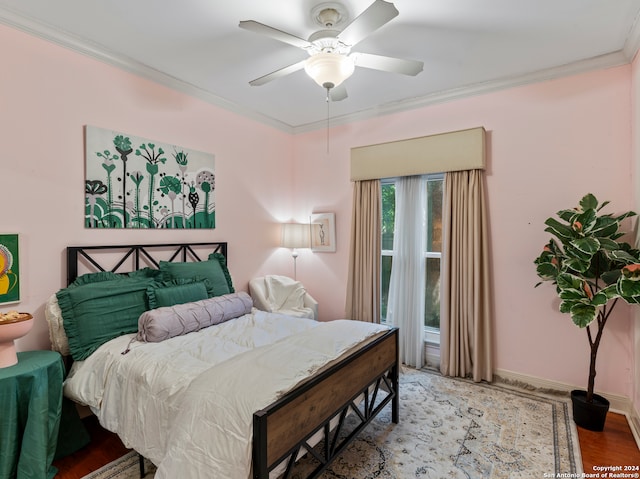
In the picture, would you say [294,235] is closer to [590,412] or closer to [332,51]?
[332,51]

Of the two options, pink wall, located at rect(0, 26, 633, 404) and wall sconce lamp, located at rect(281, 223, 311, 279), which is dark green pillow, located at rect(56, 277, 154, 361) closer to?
pink wall, located at rect(0, 26, 633, 404)

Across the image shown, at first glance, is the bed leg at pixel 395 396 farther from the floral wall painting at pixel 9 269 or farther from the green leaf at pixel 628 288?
the floral wall painting at pixel 9 269

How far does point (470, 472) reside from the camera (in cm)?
197

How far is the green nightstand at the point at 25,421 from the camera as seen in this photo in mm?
1693

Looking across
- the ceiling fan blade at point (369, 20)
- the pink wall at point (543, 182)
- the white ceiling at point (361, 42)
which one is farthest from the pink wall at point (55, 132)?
the pink wall at point (543, 182)

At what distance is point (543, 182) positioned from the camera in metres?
2.89

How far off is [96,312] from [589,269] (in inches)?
135

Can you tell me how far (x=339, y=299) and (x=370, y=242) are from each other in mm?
846

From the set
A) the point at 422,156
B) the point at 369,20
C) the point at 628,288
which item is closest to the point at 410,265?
the point at 422,156

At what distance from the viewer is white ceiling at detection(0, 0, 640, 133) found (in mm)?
2039

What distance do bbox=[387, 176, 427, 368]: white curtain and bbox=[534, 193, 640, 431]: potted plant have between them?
3.92 ft

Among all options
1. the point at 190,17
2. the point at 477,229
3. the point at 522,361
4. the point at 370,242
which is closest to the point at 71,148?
the point at 190,17

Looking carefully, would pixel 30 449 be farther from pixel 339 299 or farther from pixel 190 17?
pixel 339 299

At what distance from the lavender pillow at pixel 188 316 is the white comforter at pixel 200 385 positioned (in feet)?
0.25
